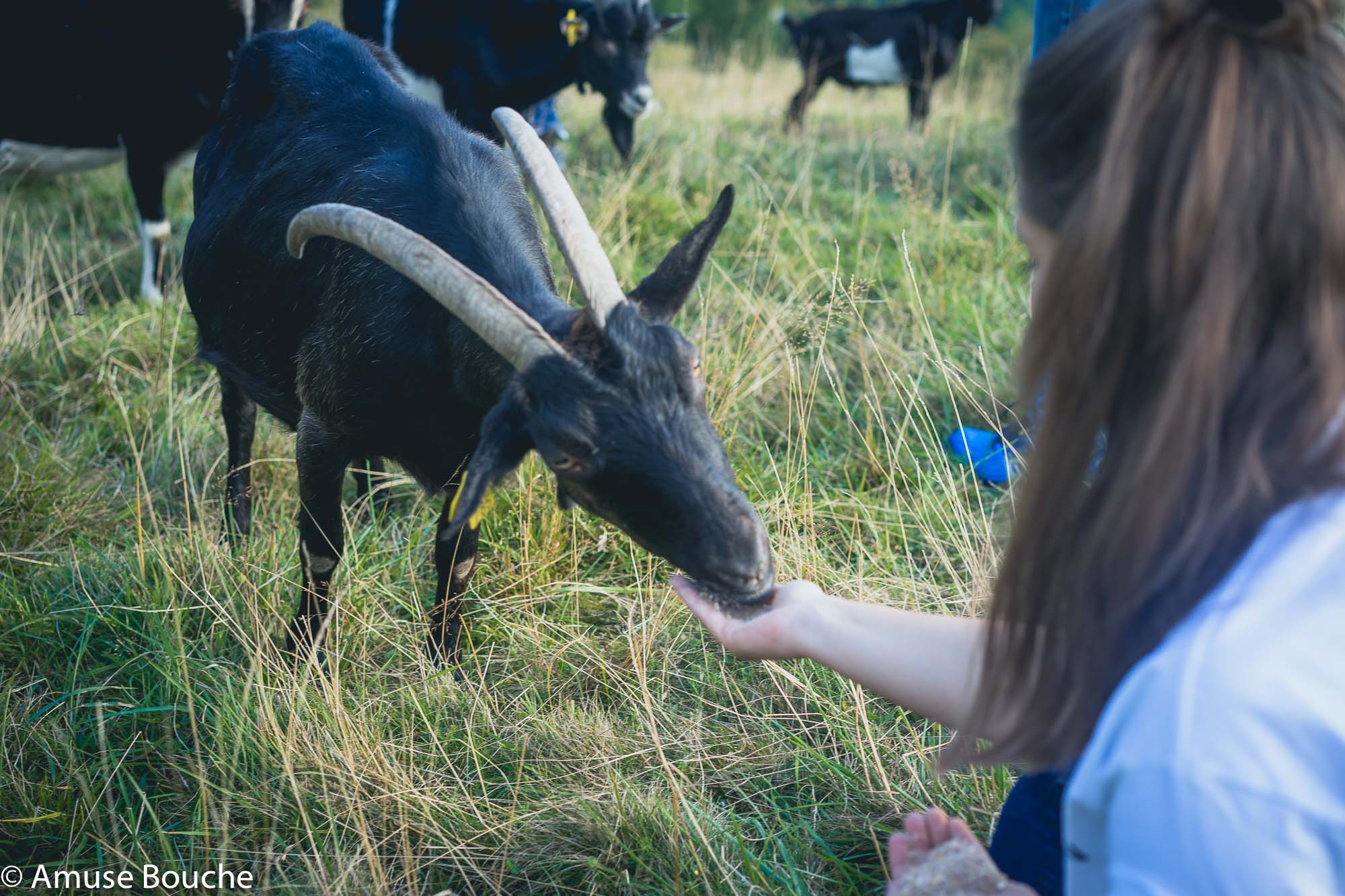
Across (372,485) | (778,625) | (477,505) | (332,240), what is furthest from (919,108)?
(778,625)

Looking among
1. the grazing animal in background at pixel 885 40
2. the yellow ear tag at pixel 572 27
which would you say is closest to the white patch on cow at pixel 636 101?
the yellow ear tag at pixel 572 27

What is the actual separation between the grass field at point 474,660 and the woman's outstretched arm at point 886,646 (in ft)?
1.94

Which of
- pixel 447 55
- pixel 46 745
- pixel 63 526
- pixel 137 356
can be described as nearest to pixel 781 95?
pixel 447 55

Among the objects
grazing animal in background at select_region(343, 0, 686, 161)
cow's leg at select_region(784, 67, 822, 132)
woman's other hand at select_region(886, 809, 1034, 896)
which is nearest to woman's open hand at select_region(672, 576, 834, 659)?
woman's other hand at select_region(886, 809, 1034, 896)

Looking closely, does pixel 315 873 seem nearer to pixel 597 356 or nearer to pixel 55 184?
pixel 597 356

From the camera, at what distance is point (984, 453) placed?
14.0 ft

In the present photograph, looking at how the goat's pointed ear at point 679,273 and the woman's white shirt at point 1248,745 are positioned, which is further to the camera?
the goat's pointed ear at point 679,273

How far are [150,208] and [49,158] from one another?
887 mm

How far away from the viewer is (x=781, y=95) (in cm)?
1381

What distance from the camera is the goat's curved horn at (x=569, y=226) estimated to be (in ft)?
8.08

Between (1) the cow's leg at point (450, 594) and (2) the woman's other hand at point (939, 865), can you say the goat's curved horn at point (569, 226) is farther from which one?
(2) the woman's other hand at point (939, 865)

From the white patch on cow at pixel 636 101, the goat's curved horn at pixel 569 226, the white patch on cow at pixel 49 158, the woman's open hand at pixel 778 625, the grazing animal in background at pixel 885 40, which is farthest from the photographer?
the grazing animal in background at pixel 885 40

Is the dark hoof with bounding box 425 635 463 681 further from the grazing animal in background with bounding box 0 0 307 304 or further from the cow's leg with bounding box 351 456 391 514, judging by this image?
the grazing animal in background with bounding box 0 0 307 304

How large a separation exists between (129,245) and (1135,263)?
7.24 meters
